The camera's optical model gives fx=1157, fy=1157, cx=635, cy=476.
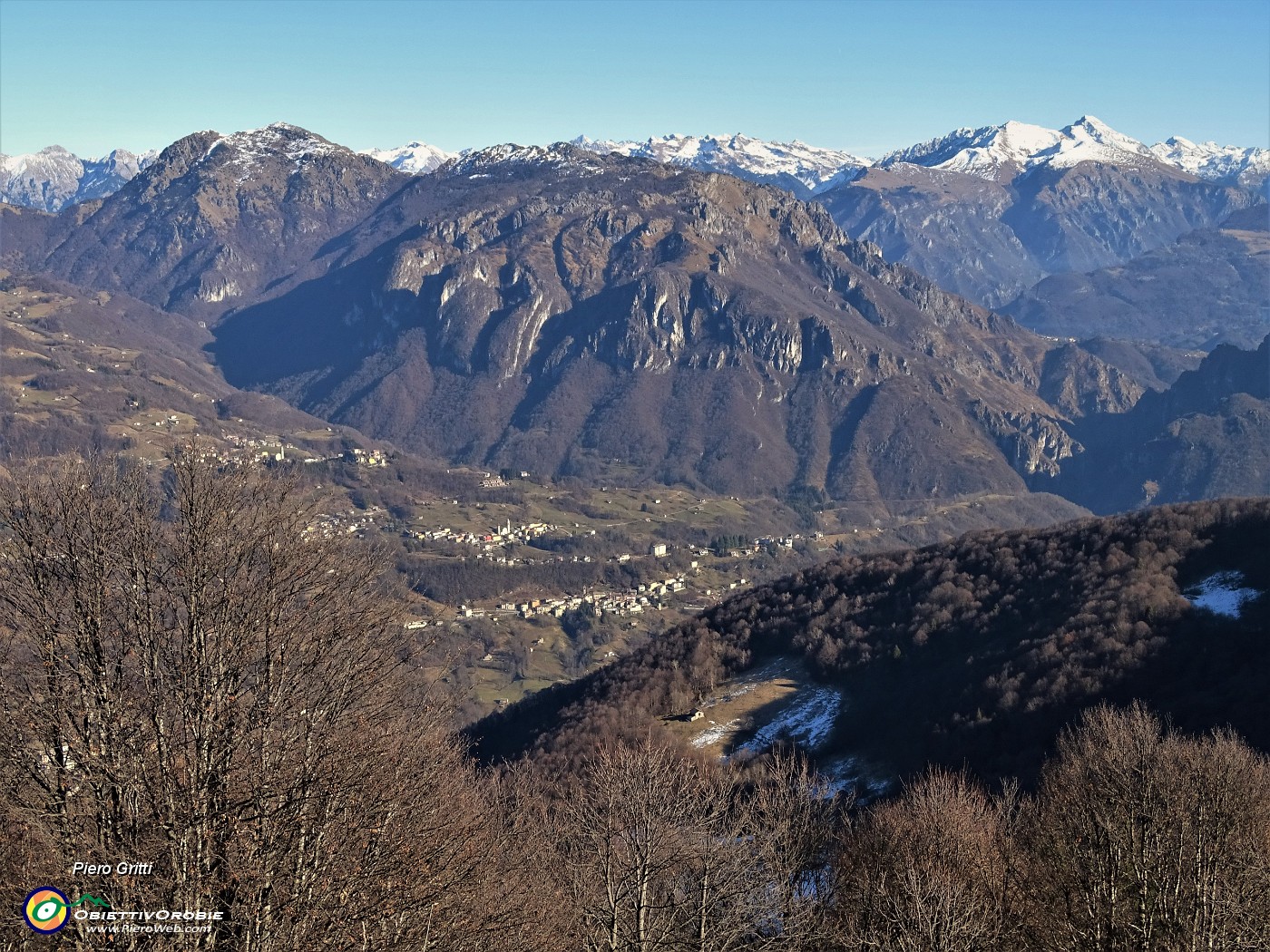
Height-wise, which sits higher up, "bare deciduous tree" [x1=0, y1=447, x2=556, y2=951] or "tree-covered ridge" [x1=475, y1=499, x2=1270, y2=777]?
"bare deciduous tree" [x1=0, y1=447, x2=556, y2=951]

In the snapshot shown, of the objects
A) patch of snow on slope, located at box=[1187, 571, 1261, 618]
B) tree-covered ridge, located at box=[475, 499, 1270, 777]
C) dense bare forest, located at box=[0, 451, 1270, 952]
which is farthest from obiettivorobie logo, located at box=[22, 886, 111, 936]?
patch of snow on slope, located at box=[1187, 571, 1261, 618]

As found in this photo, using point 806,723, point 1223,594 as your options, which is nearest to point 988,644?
point 806,723

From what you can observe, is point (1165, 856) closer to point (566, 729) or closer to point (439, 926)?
point (439, 926)

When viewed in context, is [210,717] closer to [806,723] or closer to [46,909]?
[46,909]

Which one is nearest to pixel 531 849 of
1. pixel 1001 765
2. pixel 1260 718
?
pixel 1001 765

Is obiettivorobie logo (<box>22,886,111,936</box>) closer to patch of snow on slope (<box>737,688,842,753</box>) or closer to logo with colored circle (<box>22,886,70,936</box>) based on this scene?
logo with colored circle (<box>22,886,70,936</box>)

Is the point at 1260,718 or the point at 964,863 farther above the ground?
the point at 964,863

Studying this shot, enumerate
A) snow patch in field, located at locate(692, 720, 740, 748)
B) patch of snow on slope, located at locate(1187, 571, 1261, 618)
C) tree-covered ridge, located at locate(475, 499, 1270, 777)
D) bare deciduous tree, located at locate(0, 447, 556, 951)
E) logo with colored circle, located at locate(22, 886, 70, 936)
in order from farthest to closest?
1. snow patch in field, located at locate(692, 720, 740, 748)
2. patch of snow on slope, located at locate(1187, 571, 1261, 618)
3. tree-covered ridge, located at locate(475, 499, 1270, 777)
4. bare deciduous tree, located at locate(0, 447, 556, 951)
5. logo with colored circle, located at locate(22, 886, 70, 936)
